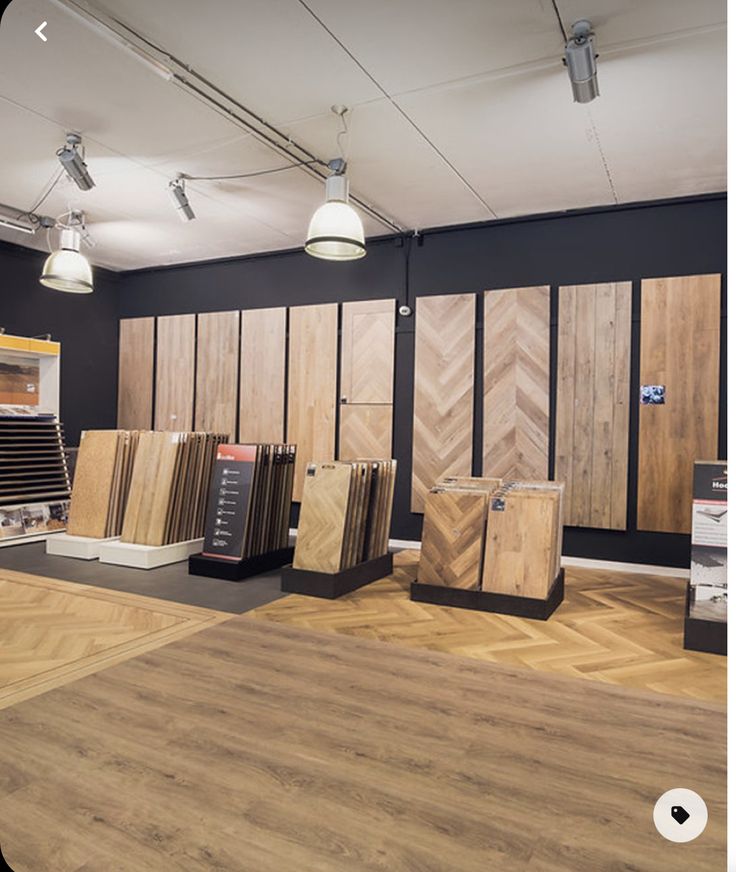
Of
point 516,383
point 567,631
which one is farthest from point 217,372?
point 567,631

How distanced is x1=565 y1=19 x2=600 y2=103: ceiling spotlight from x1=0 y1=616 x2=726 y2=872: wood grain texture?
2.89 meters

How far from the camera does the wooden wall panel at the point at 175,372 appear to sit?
295 inches

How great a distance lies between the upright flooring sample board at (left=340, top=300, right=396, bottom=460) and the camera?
6398 millimetres

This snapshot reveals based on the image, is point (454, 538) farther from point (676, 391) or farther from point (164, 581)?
point (676, 391)

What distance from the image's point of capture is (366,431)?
6500mm

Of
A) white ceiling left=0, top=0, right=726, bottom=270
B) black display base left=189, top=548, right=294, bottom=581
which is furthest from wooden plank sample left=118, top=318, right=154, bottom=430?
black display base left=189, top=548, right=294, bottom=581

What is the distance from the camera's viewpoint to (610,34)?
3172 mm

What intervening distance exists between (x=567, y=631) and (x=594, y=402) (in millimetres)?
2475

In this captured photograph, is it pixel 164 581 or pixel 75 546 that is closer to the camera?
pixel 164 581

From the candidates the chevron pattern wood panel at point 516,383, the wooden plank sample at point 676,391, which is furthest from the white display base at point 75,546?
the wooden plank sample at point 676,391

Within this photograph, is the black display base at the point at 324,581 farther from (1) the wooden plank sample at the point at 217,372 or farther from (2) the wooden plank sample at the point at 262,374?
(1) the wooden plank sample at the point at 217,372

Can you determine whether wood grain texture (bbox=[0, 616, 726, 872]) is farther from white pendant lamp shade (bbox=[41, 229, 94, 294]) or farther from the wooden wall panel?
the wooden wall panel

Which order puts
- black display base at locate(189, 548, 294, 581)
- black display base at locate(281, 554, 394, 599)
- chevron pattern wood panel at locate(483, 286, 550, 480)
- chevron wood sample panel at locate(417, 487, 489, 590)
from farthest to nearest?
chevron pattern wood panel at locate(483, 286, 550, 480)
black display base at locate(189, 548, 294, 581)
black display base at locate(281, 554, 394, 599)
chevron wood sample panel at locate(417, 487, 489, 590)

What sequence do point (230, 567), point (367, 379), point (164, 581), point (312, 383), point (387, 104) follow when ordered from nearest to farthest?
1. point (387, 104)
2. point (164, 581)
3. point (230, 567)
4. point (367, 379)
5. point (312, 383)
